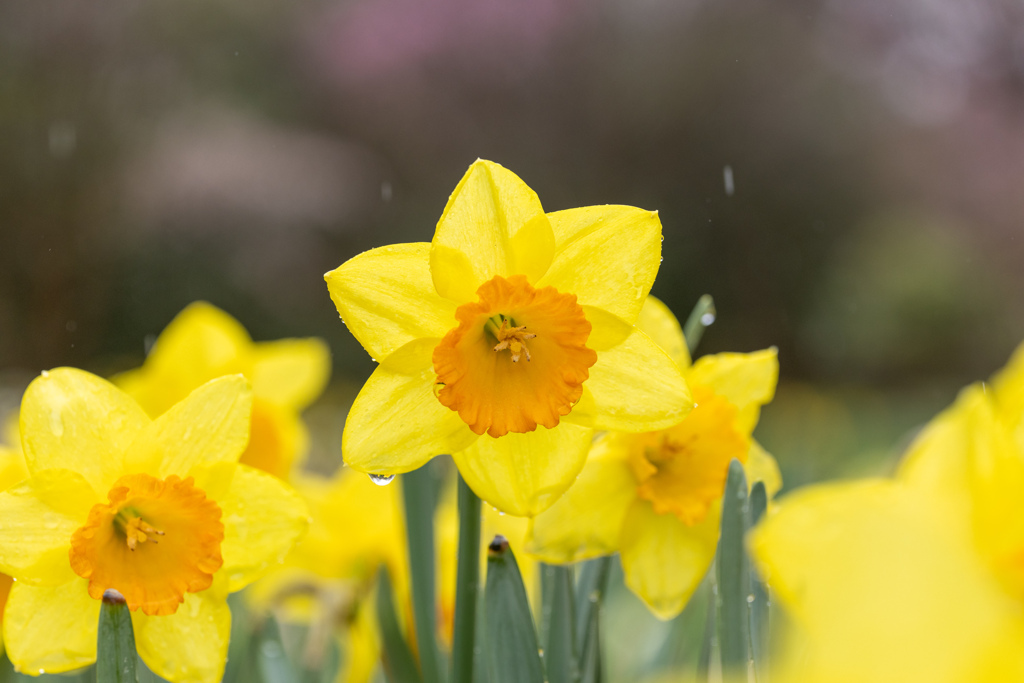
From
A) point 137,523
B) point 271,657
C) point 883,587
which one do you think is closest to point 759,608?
point 883,587

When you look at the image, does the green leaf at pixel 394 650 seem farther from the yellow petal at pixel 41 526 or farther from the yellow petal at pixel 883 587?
the yellow petal at pixel 883 587

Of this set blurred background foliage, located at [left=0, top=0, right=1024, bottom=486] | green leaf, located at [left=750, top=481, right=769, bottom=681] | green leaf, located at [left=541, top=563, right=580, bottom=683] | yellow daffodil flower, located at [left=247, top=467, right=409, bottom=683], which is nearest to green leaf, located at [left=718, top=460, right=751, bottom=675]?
green leaf, located at [left=750, top=481, right=769, bottom=681]

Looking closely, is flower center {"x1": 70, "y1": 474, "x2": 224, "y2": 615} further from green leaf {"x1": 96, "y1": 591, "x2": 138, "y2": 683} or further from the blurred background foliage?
the blurred background foliage

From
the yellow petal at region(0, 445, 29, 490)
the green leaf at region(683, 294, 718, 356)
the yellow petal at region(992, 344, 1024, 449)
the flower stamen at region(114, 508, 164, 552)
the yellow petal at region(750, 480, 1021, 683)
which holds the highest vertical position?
the green leaf at region(683, 294, 718, 356)

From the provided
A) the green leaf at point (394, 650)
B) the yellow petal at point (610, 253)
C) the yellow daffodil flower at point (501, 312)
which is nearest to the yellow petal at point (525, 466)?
the yellow daffodil flower at point (501, 312)

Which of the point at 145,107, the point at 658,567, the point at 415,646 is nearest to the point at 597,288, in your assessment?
the point at 658,567

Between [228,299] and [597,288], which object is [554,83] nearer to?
[228,299]
